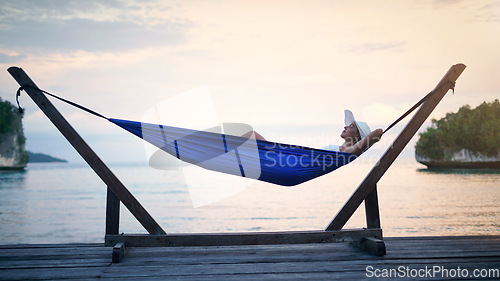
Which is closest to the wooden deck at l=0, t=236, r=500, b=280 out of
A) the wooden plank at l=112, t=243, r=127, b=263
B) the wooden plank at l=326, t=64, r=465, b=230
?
the wooden plank at l=112, t=243, r=127, b=263

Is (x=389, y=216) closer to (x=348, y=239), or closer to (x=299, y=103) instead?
(x=299, y=103)

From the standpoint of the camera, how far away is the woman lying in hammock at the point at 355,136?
3014 mm

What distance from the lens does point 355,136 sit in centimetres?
332

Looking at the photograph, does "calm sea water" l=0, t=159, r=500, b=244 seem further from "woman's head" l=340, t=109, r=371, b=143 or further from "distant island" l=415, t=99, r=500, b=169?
"distant island" l=415, t=99, r=500, b=169

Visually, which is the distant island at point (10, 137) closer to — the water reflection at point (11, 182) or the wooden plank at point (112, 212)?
the water reflection at point (11, 182)

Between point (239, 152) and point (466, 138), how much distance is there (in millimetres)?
46164

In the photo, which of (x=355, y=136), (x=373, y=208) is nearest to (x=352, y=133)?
(x=355, y=136)

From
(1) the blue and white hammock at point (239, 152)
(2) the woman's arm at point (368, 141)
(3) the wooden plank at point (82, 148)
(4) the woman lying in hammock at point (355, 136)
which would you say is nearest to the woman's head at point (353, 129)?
(4) the woman lying in hammock at point (355, 136)

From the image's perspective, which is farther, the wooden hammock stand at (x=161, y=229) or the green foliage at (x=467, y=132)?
the green foliage at (x=467, y=132)

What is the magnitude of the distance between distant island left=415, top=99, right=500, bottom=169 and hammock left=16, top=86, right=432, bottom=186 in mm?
44251

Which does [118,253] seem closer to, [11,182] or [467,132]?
[11,182]

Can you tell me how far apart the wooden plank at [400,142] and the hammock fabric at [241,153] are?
226 millimetres

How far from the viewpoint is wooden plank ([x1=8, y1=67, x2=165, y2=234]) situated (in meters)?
2.77

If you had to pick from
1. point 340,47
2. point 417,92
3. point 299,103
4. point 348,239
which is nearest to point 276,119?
point 299,103
